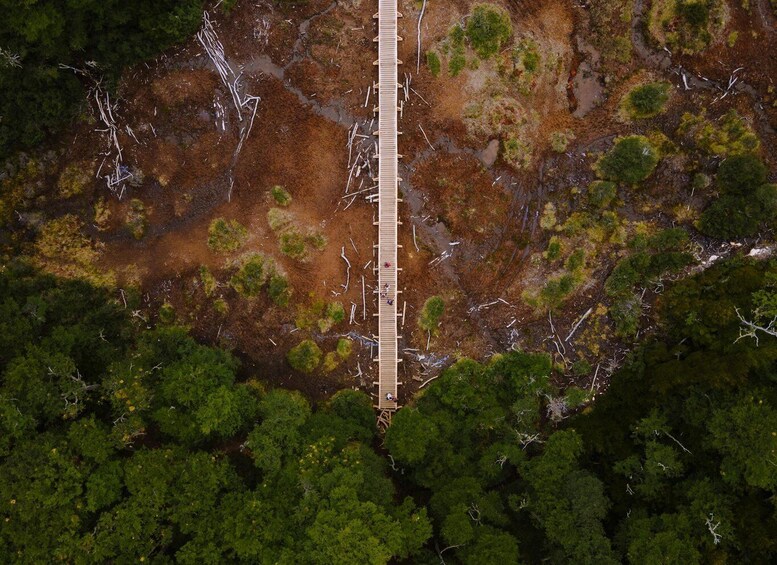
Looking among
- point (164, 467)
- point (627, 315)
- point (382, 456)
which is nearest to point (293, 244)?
point (382, 456)

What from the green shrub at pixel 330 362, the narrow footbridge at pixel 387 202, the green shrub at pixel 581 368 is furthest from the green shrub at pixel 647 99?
the green shrub at pixel 330 362

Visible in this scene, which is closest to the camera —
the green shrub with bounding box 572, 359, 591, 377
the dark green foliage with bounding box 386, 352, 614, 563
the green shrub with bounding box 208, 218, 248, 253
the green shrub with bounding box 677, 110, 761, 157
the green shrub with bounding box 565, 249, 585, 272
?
the dark green foliage with bounding box 386, 352, 614, 563

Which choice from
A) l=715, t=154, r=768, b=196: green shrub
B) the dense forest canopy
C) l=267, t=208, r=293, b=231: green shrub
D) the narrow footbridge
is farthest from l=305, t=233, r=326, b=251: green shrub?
l=715, t=154, r=768, b=196: green shrub

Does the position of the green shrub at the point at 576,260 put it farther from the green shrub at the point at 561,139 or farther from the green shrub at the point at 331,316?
the green shrub at the point at 331,316

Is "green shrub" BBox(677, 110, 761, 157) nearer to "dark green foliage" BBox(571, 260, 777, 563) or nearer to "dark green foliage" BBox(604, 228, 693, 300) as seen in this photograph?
"dark green foliage" BBox(604, 228, 693, 300)

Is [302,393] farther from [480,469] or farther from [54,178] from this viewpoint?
[54,178]

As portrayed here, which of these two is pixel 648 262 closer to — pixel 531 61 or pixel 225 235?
pixel 531 61
